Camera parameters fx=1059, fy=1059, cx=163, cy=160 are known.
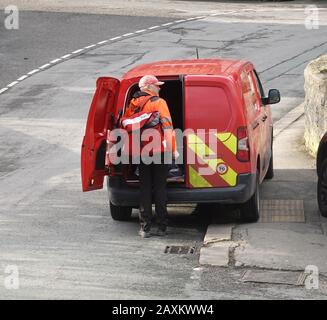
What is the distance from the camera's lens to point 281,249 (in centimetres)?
1109

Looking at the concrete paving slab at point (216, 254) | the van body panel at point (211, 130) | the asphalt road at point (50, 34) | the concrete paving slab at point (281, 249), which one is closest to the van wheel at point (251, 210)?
the concrete paving slab at point (281, 249)

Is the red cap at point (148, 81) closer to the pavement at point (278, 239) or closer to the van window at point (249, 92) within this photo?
the van window at point (249, 92)

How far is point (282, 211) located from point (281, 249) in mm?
1851

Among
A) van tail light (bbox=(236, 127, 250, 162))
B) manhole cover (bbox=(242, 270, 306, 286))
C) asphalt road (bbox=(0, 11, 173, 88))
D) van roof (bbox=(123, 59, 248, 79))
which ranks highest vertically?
van roof (bbox=(123, 59, 248, 79))

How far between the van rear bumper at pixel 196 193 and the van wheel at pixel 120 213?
0.54 meters

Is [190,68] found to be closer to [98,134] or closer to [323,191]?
[98,134]

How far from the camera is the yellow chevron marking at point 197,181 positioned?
39.1ft

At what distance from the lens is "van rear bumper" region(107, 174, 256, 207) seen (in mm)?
11938

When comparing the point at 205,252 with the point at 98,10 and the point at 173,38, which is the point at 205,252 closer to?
the point at 173,38

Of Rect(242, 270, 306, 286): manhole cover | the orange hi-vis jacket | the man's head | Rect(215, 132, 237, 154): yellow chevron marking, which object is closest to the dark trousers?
the orange hi-vis jacket

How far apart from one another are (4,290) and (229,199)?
329cm

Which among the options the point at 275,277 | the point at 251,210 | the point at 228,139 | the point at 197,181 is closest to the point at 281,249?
the point at 275,277

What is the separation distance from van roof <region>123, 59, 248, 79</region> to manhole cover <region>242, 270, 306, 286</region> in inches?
110

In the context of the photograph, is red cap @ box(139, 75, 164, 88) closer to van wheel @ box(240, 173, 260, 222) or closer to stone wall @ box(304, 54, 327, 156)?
van wheel @ box(240, 173, 260, 222)
